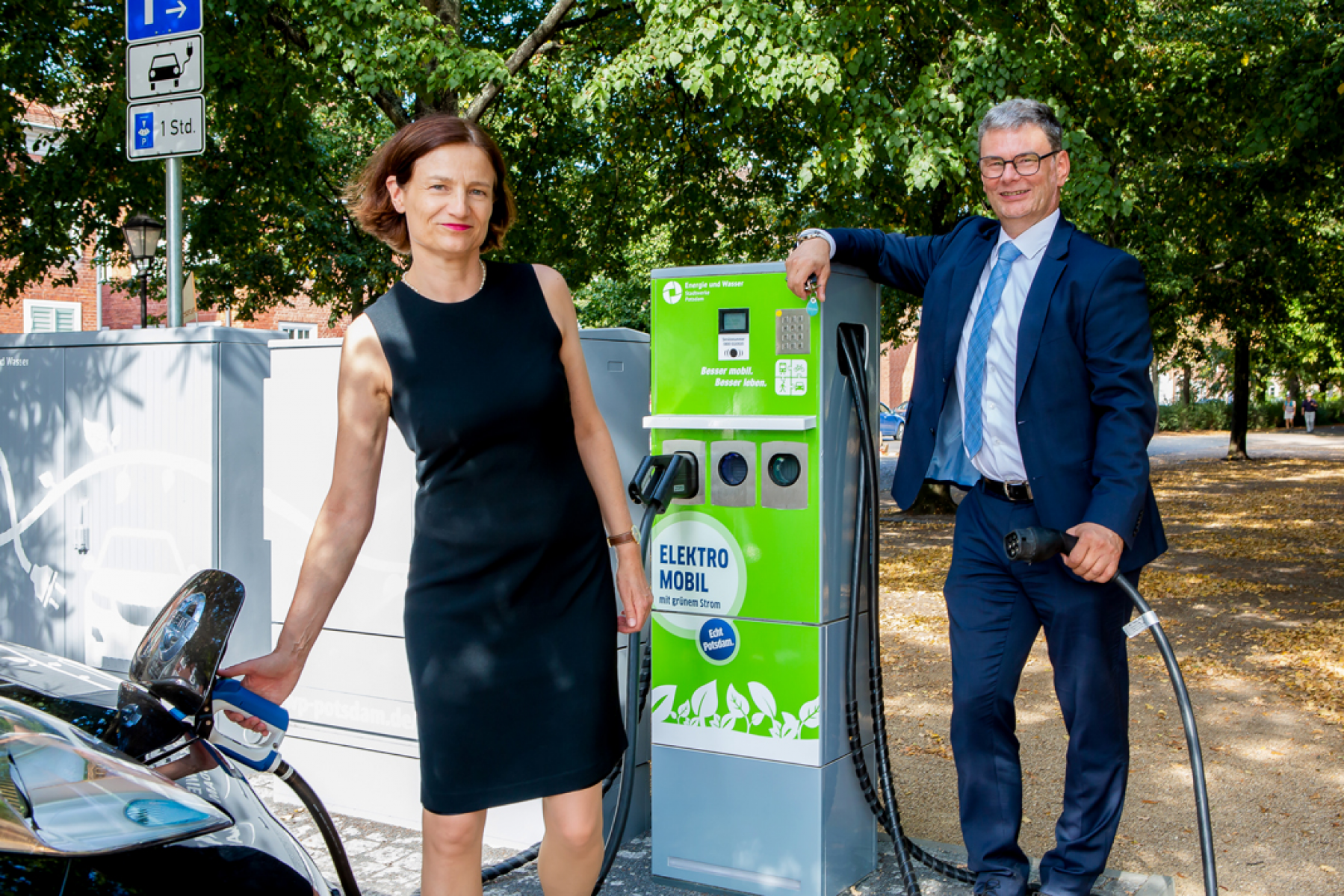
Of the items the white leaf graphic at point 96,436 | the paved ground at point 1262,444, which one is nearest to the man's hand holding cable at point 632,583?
the white leaf graphic at point 96,436

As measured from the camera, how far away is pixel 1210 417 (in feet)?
152

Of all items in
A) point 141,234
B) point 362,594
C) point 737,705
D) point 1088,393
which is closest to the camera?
point 1088,393

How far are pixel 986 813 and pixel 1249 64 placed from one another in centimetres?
890

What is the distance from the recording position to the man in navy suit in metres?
2.89

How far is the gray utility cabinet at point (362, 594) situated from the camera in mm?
3844

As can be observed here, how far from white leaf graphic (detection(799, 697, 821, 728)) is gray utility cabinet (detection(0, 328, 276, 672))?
7.42ft

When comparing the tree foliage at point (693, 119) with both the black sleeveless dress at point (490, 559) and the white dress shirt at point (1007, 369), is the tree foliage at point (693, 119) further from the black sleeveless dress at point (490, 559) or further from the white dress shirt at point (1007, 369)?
the black sleeveless dress at point (490, 559)

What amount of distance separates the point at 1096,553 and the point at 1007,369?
0.55 metres

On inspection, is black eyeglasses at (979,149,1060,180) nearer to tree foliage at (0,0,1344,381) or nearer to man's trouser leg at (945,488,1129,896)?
man's trouser leg at (945,488,1129,896)

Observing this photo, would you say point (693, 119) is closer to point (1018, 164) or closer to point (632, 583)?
point (1018, 164)

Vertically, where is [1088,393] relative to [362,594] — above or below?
above

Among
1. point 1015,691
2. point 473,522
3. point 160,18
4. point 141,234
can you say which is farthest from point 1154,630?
point 141,234

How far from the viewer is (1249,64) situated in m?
9.86

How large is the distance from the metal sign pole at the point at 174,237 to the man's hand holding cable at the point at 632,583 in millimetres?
2812
